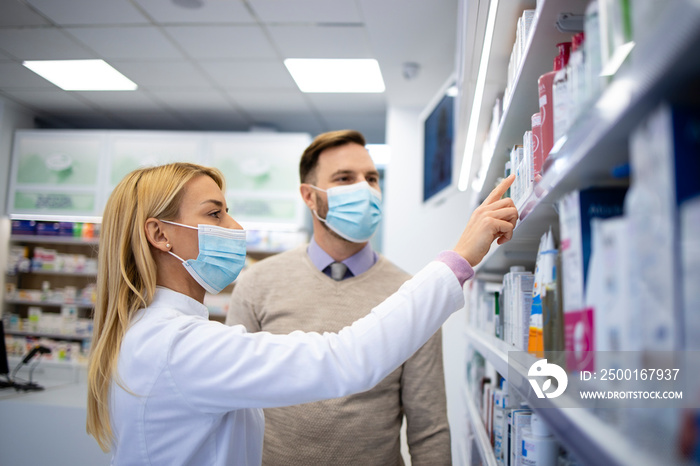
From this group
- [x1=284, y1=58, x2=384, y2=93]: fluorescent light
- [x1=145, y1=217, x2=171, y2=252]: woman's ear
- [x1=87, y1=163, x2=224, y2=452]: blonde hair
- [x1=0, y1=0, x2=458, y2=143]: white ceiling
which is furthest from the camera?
[x1=284, y1=58, x2=384, y2=93]: fluorescent light

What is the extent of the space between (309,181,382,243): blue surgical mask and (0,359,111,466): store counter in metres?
2.45

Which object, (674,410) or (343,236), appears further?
(343,236)

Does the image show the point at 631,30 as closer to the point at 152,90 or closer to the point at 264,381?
the point at 264,381

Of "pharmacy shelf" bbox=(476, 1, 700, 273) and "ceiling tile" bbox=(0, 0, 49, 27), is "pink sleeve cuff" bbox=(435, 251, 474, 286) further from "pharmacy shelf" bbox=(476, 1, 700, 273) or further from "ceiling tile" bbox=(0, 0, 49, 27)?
"ceiling tile" bbox=(0, 0, 49, 27)

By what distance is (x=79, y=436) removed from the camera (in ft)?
10.4

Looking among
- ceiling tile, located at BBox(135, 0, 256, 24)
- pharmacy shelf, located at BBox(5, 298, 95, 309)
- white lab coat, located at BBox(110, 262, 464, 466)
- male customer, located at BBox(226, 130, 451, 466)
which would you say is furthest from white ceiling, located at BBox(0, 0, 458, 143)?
white lab coat, located at BBox(110, 262, 464, 466)

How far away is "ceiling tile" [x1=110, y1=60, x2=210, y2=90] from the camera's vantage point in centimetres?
448

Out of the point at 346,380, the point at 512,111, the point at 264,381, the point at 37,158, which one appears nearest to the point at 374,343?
the point at 346,380

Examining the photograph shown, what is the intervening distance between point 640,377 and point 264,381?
0.71m

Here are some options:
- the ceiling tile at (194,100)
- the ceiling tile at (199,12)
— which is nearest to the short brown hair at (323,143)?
the ceiling tile at (199,12)

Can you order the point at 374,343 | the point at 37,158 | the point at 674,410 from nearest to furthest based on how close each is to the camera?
the point at 674,410
the point at 374,343
the point at 37,158

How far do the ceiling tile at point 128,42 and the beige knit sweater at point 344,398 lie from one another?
307cm

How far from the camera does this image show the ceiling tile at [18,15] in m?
3.61

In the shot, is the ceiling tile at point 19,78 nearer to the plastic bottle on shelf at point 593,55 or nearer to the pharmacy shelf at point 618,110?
the pharmacy shelf at point 618,110
